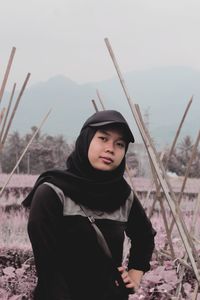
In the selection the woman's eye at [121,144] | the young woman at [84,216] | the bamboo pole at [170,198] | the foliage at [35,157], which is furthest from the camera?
the foliage at [35,157]

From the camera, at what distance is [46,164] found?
16562 millimetres

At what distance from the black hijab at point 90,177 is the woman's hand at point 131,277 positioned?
0.65ft

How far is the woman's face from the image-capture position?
5.01ft

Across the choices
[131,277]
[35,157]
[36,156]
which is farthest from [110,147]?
[35,157]

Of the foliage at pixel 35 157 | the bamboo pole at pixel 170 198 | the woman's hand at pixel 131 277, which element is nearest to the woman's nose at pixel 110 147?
the woman's hand at pixel 131 277

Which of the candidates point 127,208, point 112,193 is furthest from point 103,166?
point 127,208

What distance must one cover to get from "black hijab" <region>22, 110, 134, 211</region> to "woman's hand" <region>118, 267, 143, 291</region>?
0.20 metres

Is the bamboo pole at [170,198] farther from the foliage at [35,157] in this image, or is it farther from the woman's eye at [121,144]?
the foliage at [35,157]

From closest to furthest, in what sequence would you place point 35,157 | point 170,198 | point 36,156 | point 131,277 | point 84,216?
point 84,216 → point 131,277 → point 170,198 → point 36,156 → point 35,157

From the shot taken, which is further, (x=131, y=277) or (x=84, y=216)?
(x=131, y=277)

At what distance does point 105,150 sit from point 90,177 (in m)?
→ 0.09

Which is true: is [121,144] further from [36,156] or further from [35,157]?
[35,157]

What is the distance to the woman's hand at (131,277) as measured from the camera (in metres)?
1.61

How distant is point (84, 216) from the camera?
1505 millimetres
